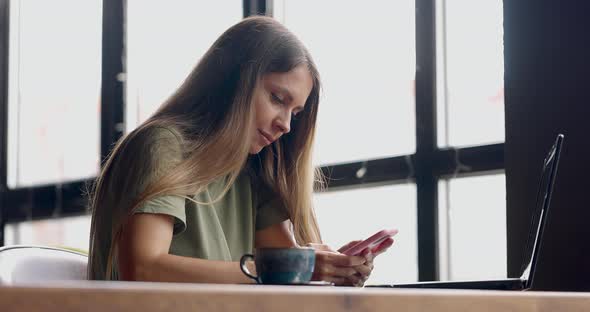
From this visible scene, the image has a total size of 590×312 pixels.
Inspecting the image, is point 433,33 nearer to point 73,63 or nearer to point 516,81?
point 516,81

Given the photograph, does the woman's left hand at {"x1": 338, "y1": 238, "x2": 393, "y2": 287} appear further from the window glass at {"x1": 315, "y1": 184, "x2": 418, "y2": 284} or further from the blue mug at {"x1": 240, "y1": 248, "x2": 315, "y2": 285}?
the window glass at {"x1": 315, "y1": 184, "x2": 418, "y2": 284}

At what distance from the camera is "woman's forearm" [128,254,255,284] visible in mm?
1694

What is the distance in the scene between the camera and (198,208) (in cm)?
193

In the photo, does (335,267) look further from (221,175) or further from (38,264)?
(38,264)

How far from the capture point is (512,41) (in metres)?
2.14

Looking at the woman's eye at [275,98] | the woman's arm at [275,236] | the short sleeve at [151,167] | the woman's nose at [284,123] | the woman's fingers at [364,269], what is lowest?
the woman's fingers at [364,269]

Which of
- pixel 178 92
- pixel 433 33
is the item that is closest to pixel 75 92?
pixel 433 33

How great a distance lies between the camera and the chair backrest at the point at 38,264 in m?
1.61

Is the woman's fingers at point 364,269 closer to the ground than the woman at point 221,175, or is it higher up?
closer to the ground

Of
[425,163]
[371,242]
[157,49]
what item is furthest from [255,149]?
[157,49]

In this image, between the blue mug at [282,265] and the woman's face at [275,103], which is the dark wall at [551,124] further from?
the blue mug at [282,265]

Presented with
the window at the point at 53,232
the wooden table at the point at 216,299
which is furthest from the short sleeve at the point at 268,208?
the window at the point at 53,232

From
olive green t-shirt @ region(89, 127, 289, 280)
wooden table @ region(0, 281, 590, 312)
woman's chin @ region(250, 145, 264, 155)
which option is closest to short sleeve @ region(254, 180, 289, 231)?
olive green t-shirt @ region(89, 127, 289, 280)

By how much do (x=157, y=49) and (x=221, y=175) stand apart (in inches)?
85.2
